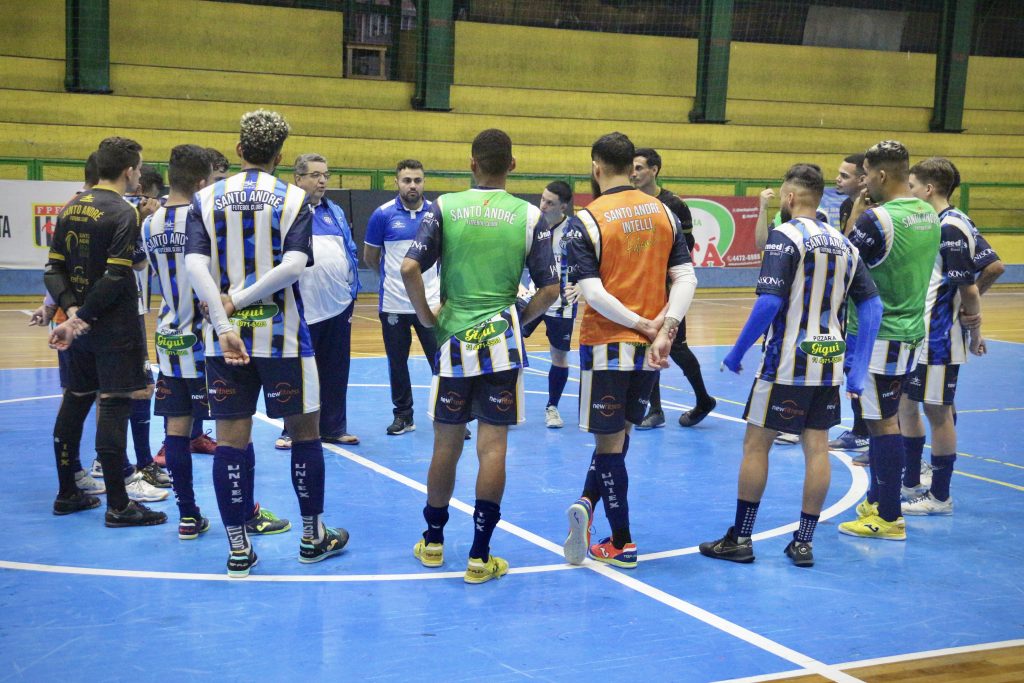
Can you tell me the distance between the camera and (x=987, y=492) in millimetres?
6543

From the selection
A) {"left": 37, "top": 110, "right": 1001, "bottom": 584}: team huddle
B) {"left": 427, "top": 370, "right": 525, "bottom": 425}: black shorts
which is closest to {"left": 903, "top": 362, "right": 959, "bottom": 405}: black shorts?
{"left": 37, "top": 110, "right": 1001, "bottom": 584}: team huddle

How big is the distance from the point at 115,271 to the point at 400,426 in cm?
309

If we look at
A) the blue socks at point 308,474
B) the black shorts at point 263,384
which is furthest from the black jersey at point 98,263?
the blue socks at point 308,474

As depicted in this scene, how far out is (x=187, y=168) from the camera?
202 inches

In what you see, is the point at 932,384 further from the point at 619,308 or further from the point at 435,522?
the point at 435,522

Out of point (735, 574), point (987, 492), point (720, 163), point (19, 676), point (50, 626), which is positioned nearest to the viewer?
point (19, 676)

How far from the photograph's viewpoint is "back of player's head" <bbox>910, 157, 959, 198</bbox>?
18.9ft

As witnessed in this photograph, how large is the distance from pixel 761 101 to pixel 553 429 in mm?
17410

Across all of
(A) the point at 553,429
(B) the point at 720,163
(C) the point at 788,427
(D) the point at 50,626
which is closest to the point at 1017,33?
(B) the point at 720,163

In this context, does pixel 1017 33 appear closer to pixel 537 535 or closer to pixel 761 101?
pixel 761 101

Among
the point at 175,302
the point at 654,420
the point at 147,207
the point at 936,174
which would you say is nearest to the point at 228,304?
the point at 175,302

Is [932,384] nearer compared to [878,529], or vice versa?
[878,529]

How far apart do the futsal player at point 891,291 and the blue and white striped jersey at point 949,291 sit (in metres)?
0.48

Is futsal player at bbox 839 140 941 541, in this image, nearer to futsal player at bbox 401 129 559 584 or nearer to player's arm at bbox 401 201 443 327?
futsal player at bbox 401 129 559 584
